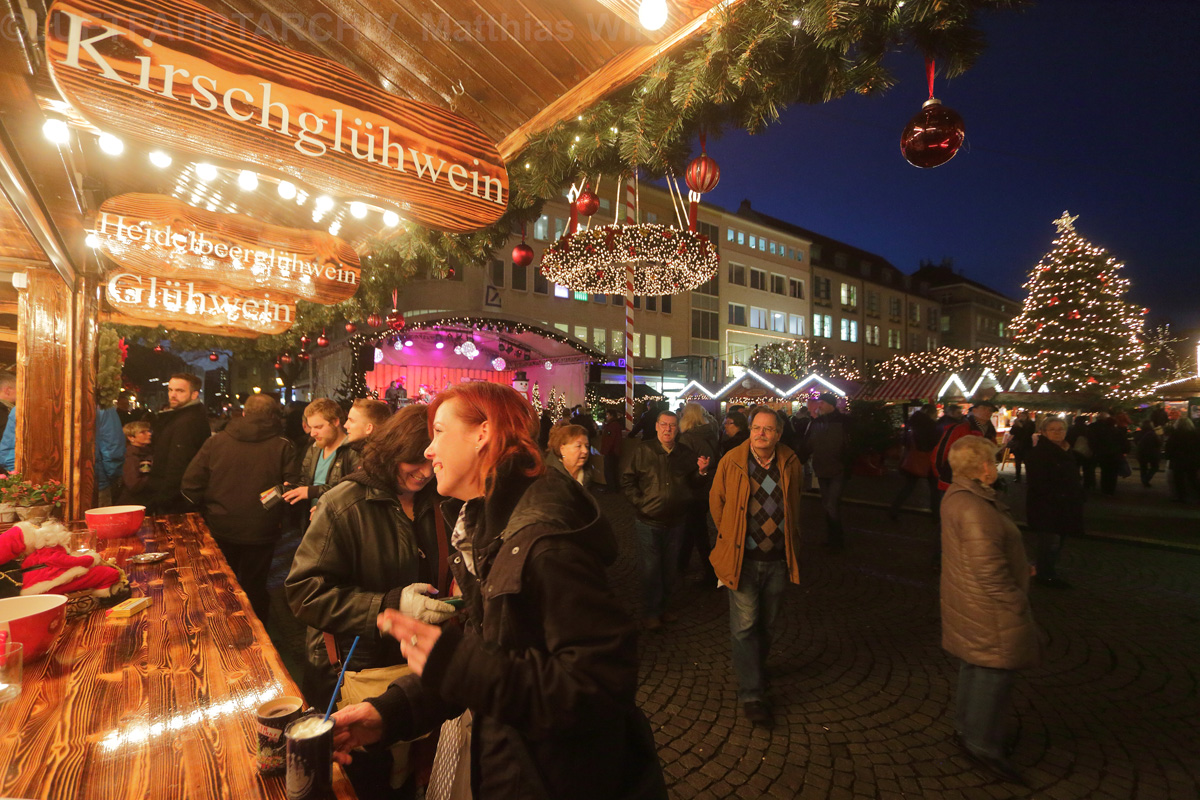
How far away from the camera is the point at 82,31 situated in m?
1.52

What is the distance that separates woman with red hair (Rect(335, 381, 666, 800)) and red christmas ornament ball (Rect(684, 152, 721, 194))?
116 inches

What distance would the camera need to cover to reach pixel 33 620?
1771 millimetres

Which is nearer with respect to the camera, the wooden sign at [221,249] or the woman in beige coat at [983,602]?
the woman in beige coat at [983,602]

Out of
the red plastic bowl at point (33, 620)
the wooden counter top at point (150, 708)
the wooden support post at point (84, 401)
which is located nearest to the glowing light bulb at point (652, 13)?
the wooden counter top at point (150, 708)

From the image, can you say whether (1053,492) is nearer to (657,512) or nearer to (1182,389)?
(657,512)

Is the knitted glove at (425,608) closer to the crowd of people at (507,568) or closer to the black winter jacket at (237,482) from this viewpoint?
the crowd of people at (507,568)

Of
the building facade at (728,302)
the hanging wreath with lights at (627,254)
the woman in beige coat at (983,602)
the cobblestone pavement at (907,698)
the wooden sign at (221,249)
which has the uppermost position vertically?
the building facade at (728,302)

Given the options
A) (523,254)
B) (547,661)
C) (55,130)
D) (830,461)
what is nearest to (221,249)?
(55,130)

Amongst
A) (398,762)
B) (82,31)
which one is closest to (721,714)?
(398,762)

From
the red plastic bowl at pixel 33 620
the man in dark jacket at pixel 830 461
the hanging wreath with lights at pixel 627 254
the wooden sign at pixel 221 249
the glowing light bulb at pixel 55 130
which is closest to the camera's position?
the red plastic bowl at pixel 33 620

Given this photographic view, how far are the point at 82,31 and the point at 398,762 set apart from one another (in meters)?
2.62

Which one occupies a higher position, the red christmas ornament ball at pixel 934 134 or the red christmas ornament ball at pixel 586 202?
the red christmas ornament ball at pixel 586 202

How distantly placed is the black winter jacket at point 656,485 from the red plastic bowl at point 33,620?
367 centimetres

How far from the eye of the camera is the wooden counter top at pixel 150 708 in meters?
1.29
